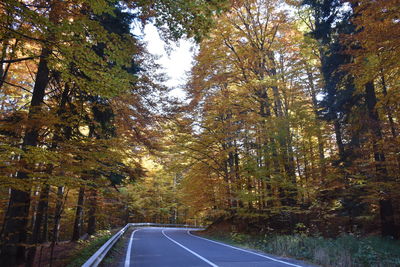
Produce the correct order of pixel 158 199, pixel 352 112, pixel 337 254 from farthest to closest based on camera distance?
pixel 158 199 → pixel 352 112 → pixel 337 254

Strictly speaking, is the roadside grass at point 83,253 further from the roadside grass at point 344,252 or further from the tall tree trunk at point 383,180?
the tall tree trunk at point 383,180

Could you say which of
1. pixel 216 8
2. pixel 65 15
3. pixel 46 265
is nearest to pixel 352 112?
pixel 216 8

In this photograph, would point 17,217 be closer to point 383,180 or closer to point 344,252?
point 344,252

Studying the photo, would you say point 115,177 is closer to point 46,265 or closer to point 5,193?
point 46,265

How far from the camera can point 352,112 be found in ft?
47.1

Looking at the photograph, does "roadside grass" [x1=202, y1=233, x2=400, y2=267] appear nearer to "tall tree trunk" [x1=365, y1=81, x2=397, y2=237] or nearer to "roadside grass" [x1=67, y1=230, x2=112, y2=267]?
"tall tree trunk" [x1=365, y1=81, x2=397, y2=237]

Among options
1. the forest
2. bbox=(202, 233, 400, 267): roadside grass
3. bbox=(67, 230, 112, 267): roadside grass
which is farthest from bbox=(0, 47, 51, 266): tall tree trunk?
bbox=(202, 233, 400, 267): roadside grass

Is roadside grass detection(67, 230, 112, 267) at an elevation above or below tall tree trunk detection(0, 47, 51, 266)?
below

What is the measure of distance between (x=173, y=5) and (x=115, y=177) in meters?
9.16

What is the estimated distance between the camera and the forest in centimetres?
667

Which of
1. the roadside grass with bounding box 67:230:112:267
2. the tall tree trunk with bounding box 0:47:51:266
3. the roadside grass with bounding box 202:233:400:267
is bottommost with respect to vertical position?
the roadside grass with bounding box 67:230:112:267

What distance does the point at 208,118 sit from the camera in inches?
719

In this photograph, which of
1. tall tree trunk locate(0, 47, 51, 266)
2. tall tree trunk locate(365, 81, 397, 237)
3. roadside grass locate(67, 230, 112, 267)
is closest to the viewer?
tall tree trunk locate(0, 47, 51, 266)

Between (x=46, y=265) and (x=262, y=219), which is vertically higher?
(x=262, y=219)
